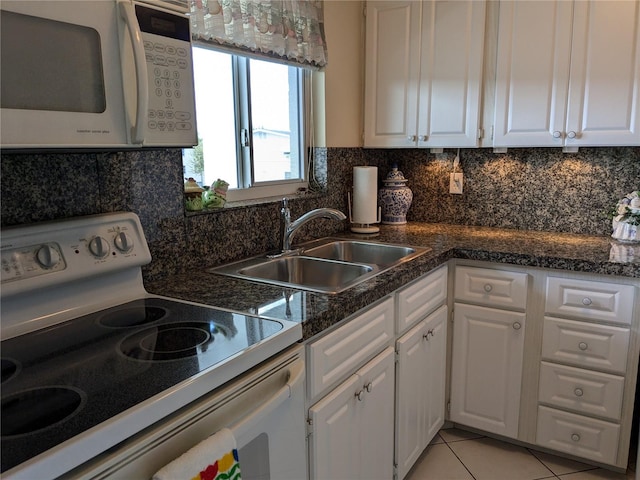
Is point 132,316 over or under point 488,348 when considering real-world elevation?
over

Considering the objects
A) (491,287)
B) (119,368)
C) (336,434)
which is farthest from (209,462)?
(491,287)

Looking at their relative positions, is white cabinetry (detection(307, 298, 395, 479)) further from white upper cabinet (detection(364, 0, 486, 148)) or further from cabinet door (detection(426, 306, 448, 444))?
white upper cabinet (detection(364, 0, 486, 148))

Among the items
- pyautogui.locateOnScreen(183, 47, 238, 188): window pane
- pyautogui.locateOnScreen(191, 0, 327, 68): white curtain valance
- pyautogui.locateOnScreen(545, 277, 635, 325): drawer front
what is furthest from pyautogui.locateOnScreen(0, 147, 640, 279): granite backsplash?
pyautogui.locateOnScreen(545, 277, 635, 325): drawer front

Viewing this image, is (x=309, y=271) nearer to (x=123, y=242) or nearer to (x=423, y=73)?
(x=123, y=242)

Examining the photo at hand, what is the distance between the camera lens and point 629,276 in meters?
1.75

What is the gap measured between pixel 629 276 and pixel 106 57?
1828 millimetres

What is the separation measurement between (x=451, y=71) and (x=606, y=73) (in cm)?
64

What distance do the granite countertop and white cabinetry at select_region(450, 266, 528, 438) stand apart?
112 mm

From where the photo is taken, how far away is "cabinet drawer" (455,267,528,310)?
1971 mm

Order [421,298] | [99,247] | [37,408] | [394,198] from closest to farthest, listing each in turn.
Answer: [37,408] → [99,247] → [421,298] → [394,198]

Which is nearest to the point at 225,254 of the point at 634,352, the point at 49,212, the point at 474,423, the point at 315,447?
the point at 49,212

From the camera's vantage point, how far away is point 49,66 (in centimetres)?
90

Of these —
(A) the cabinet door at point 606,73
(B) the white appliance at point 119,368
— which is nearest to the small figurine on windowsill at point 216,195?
(B) the white appliance at point 119,368

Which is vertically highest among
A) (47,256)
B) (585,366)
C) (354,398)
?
(47,256)
